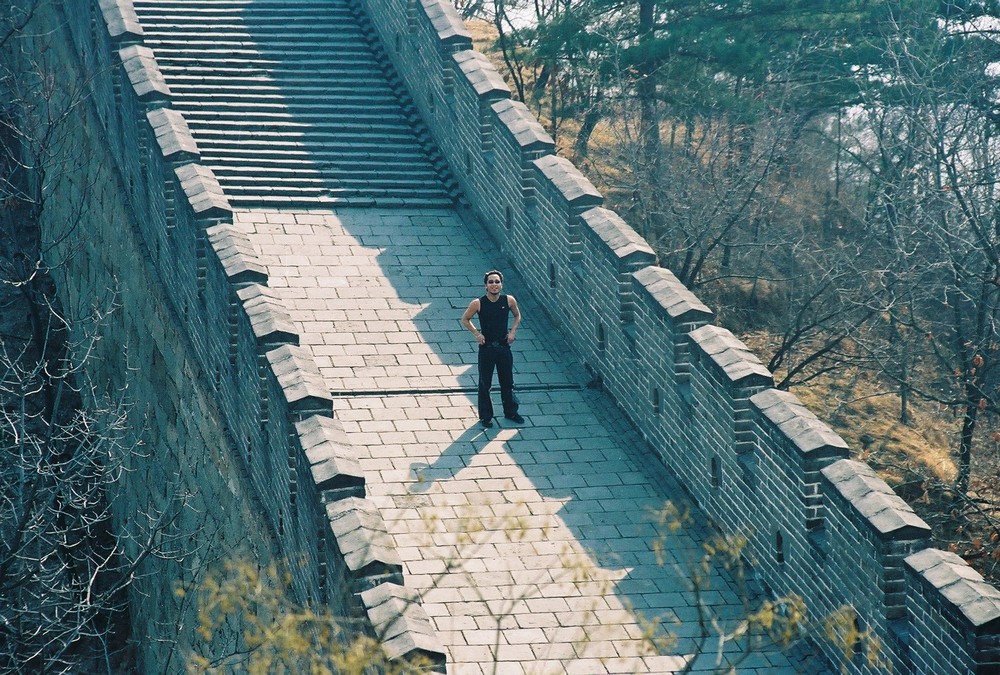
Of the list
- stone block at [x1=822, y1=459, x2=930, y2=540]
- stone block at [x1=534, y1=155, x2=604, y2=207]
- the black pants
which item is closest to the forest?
stone block at [x1=534, y1=155, x2=604, y2=207]

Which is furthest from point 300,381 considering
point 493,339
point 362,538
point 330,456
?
point 362,538

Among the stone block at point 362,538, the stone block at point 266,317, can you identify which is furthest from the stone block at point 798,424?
the stone block at point 266,317

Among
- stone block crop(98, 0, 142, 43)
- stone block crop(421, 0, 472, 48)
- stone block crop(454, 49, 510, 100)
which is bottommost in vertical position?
stone block crop(98, 0, 142, 43)

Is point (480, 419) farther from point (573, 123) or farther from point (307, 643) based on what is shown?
point (573, 123)

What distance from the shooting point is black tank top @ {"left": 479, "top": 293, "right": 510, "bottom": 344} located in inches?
591

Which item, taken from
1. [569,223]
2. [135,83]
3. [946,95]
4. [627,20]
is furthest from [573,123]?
[569,223]

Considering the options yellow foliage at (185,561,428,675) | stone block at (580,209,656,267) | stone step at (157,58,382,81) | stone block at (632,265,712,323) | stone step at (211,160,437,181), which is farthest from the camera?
stone step at (157,58,382,81)

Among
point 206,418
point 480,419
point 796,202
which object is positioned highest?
point 480,419

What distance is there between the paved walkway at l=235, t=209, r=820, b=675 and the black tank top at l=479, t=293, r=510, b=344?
34.6 inches

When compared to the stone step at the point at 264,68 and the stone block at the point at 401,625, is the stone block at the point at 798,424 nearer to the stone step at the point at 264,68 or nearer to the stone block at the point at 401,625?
the stone block at the point at 401,625

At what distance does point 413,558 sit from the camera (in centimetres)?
1338

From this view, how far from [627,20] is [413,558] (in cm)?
1395

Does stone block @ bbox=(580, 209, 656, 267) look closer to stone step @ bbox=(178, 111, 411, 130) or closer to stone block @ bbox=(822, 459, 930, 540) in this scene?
stone block @ bbox=(822, 459, 930, 540)

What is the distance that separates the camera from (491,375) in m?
15.2
